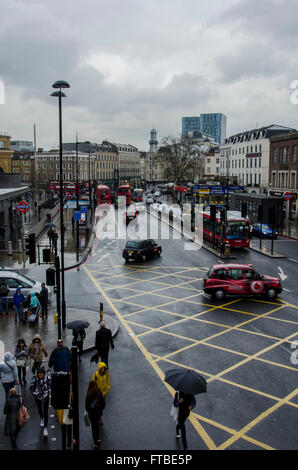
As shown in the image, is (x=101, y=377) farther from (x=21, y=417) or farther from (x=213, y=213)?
(x=213, y=213)

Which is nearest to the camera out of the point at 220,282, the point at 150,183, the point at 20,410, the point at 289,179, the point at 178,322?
the point at 20,410

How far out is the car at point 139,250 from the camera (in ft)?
95.2

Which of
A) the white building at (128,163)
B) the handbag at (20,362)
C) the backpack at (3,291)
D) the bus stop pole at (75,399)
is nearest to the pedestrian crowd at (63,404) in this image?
the bus stop pole at (75,399)

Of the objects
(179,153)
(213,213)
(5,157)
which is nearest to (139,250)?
(213,213)

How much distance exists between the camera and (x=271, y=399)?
1077 centimetres

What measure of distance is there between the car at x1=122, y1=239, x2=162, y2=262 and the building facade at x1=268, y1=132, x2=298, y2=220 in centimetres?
2769

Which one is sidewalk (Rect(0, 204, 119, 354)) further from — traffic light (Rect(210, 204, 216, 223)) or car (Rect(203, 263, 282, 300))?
traffic light (Rect(210, 204, 216, 223))

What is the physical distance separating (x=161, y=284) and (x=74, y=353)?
1498 centimetres

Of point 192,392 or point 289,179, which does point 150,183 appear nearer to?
point 289,179

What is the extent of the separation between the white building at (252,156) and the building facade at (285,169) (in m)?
5.01

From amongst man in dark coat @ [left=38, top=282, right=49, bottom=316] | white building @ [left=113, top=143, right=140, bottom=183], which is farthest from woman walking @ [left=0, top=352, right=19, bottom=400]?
white building @ [left=113, top=143, right=140, bottom=183]

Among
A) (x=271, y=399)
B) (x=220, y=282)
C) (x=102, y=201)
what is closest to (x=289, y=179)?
(x=102, y=201)

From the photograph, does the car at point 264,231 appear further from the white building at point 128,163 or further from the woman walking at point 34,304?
the white building at point 128,163

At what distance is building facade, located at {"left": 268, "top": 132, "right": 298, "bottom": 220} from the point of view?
54312mm
